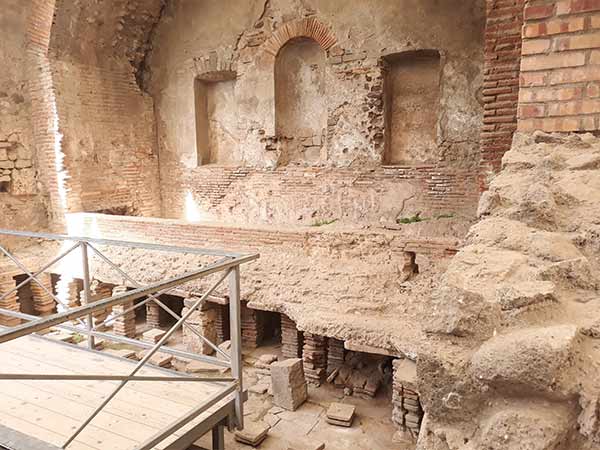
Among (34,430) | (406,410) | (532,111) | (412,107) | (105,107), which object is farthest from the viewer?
(105,107)

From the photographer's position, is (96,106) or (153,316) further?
(96,106)

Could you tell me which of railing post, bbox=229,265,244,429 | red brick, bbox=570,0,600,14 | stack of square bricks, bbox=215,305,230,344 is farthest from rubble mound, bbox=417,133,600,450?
stack of square bricks, bbox=215,305,230,344

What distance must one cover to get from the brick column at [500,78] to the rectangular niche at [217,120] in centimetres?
571

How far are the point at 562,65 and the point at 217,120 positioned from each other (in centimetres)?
870

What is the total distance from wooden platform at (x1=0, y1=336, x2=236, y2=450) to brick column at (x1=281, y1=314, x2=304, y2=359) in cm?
280

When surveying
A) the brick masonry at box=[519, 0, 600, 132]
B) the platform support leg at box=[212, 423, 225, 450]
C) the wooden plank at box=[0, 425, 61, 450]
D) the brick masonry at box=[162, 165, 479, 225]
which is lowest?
the platform support leg at box=[212, 423, 225, 450]

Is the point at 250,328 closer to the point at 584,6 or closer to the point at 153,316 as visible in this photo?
the point at 153,316

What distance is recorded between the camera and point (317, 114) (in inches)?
347

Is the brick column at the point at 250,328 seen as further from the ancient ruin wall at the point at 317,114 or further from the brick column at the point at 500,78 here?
the brick column at the point at 500,78

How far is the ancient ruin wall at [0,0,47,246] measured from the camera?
27.0 feet

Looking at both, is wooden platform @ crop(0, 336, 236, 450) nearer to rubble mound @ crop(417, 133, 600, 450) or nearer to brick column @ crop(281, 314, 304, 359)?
rubble mound @ crop(417, 133, 600, 450)

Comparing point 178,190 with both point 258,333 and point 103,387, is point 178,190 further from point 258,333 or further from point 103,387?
point 103,387

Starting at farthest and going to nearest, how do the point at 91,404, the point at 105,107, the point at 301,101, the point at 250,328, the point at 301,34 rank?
the point at 105,107, the point at 301,101, the point at 301,34, the point at 250,328, the point at 91,404

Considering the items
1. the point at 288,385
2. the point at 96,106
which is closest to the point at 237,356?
the point at 288,385
